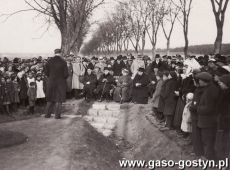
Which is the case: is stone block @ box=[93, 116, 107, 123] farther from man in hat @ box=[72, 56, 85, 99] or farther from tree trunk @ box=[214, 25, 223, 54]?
tree trunk @ box=[214, 25, 223, 54]

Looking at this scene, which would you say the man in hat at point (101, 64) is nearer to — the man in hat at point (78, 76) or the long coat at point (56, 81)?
the man in hat at point (78, 76)

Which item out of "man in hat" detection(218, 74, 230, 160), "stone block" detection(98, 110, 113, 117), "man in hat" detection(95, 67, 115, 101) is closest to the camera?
"man in hat" detection(218, 74, 230, 160)

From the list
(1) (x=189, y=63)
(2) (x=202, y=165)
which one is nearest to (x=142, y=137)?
(1) (x=189, y=63)

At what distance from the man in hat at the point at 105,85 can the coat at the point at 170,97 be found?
6.65m

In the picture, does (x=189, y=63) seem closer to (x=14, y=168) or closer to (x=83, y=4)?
(x=14, y=168)

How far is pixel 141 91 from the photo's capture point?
17.0 metres

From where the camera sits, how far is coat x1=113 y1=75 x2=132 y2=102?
17.7 meters

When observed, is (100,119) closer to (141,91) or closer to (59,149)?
(141,91)

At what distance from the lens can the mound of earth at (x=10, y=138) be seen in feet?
32.5

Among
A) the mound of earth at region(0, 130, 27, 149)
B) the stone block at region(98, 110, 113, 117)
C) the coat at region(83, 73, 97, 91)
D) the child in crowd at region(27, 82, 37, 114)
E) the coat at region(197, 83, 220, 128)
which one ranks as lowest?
the stone block at region(98, 110, 113, 117)

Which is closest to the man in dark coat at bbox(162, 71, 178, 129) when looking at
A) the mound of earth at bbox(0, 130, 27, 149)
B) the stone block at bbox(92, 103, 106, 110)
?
the mound of earth at bbox(0, 130, 27, 149)

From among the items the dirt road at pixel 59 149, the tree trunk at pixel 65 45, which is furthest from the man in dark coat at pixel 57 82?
the tree trunk at pixel 65 45

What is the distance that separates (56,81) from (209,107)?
613cm

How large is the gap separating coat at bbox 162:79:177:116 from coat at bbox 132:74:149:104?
5.33m
